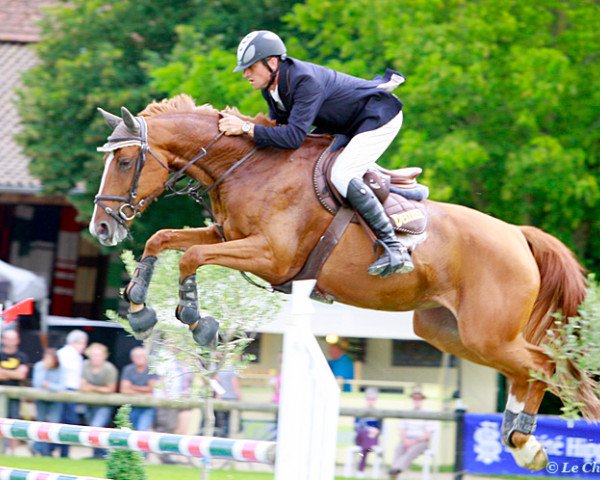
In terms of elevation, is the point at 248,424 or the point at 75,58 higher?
the point at 75,58

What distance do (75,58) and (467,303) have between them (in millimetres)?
10769

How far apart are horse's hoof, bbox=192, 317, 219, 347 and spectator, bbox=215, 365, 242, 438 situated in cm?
310

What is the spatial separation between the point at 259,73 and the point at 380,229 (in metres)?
1.10

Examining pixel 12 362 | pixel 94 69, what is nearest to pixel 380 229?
pixel 12 362

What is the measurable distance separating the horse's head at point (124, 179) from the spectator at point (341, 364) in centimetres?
476

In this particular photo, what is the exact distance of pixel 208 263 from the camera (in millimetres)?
5703

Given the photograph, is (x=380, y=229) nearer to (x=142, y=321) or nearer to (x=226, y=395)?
(x=142, y=321)

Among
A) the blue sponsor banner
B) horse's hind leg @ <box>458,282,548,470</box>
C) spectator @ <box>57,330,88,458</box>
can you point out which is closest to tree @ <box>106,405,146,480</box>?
horse's hind leg @ <box>458,282,548,470</box>

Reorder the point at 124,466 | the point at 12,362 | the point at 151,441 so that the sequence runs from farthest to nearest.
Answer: the point at 12,362 < the point at 124,466 < the point at 151,441

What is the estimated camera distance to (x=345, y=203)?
19.6 feet

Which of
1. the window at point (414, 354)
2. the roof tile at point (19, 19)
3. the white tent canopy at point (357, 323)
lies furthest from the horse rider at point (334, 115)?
the roof tile at point (19, 19)

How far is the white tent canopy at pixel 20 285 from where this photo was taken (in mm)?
11539

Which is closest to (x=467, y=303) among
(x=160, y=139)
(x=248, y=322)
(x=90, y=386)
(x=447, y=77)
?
(x=248, y=322)

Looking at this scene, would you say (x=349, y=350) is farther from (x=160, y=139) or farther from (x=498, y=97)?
(x=160, y=139)
